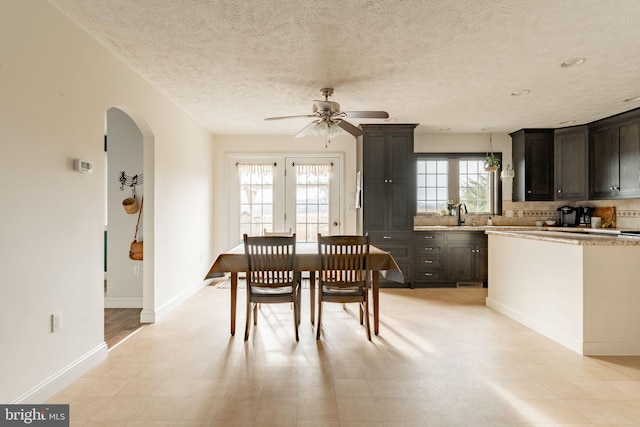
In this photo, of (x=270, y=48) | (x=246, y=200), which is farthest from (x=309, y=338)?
(x=246, y=200)

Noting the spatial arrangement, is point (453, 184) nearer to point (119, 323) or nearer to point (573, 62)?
point (573, 62)

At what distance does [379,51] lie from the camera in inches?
115

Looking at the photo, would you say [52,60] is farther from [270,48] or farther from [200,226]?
[200,226]

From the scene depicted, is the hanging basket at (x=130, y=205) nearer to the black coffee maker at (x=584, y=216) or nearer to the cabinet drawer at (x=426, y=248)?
the cabinet drawer at (x=426, y=248)

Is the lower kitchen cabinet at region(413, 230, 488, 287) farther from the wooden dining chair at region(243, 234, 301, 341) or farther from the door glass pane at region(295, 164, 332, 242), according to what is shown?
the wooden dining chair at region(243, 234, 301, 341)

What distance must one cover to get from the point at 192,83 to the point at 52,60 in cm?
148

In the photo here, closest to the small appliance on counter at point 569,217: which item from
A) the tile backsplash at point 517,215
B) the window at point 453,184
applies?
the tile backsplash at point 517,215

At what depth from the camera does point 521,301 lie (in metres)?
3.71

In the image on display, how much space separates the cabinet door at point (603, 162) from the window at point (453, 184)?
4.44ft

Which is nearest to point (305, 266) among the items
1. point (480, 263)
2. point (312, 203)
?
point (312, 203)

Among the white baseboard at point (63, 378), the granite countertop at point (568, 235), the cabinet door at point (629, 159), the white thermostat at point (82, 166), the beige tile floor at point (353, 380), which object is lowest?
the beige tile floor at point (353, 380)

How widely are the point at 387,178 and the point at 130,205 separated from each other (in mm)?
3526

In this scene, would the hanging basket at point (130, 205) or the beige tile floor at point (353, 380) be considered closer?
the beige tile floor at point (353, 380)

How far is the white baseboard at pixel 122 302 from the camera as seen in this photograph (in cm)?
430
